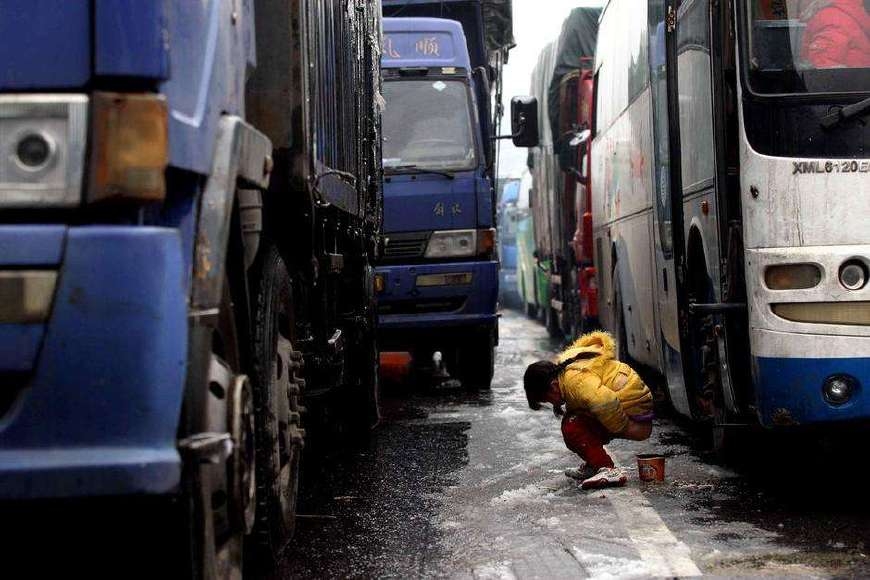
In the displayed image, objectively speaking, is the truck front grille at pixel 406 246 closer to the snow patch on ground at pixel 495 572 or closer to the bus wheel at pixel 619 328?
the bus wheel at pixel 619 328

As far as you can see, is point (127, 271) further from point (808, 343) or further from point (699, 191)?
Answer: point (699, 191)

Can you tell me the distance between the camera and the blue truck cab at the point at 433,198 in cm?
1341

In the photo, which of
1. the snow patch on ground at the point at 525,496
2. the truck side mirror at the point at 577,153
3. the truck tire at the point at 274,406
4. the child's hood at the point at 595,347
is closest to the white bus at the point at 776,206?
the child's hood at the point at 595,347

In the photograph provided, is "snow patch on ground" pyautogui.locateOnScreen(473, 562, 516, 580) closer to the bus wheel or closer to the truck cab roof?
the bus wheel

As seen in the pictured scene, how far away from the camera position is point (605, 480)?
766cm

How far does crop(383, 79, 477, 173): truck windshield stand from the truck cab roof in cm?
18

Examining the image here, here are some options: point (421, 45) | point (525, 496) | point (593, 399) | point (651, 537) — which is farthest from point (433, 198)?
point (651, 537)

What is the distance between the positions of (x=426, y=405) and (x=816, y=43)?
21.5 ft

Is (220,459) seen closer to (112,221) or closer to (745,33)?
(112,221)

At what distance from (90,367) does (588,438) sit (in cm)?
481

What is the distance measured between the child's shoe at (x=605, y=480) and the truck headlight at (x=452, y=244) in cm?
588

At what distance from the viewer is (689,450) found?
30.5 feet

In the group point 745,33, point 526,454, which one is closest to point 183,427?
point 745,33

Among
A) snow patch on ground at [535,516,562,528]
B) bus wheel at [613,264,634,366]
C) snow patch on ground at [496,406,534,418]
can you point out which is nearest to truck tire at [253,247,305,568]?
snow patch on ground at [535,516,562,528]
